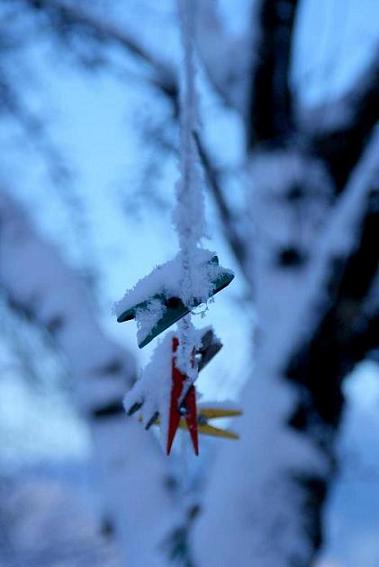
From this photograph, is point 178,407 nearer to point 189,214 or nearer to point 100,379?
point 189,214

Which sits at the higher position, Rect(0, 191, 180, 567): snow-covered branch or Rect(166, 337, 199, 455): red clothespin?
Rect(0, 191, 180, 567): snow-covered branch

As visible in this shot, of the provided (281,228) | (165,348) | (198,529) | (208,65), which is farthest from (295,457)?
(208,65)

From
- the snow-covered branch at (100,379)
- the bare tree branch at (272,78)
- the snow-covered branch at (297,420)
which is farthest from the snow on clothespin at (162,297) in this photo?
the bare tree branch at (272,78)

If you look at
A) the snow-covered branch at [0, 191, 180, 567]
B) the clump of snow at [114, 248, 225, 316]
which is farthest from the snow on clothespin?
the snow-covered branch at [0, 191, 180, 567]

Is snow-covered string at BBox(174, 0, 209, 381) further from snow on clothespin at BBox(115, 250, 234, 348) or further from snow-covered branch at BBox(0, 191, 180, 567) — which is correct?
snow-covered branch at BBox(0, 191, 180, 567)

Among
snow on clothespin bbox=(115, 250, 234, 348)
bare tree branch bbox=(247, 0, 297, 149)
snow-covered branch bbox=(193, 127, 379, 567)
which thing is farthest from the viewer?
bare tree branch bbox=(247, 0, 297, 149)

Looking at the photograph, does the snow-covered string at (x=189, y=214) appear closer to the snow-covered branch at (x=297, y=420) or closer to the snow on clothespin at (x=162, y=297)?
the snow on clothespin at (x=162, y=297)

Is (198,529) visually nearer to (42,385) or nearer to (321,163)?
(321,163)
